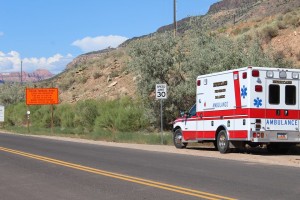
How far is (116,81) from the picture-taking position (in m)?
61.2

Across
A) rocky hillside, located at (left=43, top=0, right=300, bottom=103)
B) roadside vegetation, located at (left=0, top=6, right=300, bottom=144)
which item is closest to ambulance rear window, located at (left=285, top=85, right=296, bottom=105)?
roadside vegetation, located at (left=0, top=6, right=300, bottom=144)

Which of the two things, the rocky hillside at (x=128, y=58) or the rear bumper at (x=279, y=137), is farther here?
the rocky hillside at (x=128, y=58)

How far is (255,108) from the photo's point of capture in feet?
61.2

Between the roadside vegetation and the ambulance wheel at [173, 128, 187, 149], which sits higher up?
the roadside vegetation

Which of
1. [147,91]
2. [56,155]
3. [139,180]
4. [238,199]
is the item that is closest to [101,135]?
[147,91]

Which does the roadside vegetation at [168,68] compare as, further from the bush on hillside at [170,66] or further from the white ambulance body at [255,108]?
the white ambulance body at [255,108]

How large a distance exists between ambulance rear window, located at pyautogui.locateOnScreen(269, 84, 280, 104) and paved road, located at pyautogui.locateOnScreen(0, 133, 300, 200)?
3.34 m

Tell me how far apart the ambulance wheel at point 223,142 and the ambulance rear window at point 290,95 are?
2.73 metres

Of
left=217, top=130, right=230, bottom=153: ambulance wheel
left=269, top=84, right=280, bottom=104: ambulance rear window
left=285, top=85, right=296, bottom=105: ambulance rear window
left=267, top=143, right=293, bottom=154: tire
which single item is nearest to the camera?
left=269, top=84, right=280, bottom=104: ambulance rear window

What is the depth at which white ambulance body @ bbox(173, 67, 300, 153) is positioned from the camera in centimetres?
1862

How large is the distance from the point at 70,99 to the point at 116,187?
186ft

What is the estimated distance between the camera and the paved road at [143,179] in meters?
10.5

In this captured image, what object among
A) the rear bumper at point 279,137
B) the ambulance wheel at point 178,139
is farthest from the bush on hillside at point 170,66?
the rear bumper at point 279,137

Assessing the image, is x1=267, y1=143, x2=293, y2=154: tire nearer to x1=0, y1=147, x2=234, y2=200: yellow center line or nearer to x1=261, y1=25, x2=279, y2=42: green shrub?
x1=0, y1=147, x2=234, y2=200: yellow center line
